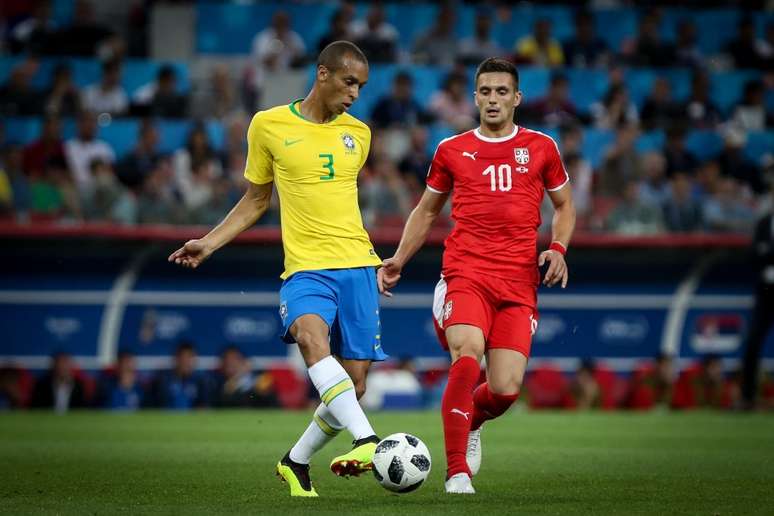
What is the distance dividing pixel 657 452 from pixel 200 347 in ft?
28.1

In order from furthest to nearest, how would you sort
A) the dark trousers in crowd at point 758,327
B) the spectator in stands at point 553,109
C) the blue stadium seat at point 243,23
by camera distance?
the blue stadium seat at point 243,23, the spectator in stands at point 553,109, the dark trousers in crowd at point 758,327

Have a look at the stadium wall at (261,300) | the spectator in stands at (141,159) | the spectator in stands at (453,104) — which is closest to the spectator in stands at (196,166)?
the spectator in stands at (141,159)

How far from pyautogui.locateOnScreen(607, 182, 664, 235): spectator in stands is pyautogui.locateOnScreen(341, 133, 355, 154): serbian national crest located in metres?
10.6

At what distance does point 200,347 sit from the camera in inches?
725

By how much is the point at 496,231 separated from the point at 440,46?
13.8 meters

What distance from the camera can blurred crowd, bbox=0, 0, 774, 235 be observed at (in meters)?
17.3

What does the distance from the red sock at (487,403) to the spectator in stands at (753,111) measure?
14329 mm

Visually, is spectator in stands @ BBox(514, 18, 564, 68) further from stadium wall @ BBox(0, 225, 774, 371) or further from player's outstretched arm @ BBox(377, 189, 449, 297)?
player's outstretched arm @ BBox(377, 189, 449, 297)

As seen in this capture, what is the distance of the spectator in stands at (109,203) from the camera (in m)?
17.1

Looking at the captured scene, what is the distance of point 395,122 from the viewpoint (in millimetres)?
19781

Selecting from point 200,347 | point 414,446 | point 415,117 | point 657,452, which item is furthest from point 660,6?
point 414,446

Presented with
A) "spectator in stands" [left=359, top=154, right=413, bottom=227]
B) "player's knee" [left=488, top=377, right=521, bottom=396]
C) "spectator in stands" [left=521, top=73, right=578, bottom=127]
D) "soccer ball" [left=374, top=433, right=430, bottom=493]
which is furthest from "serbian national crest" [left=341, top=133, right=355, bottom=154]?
"spectator in stands" [left=521, top=73, right=578, bottom=127]

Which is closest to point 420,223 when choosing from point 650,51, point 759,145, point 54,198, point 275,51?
point 54,198

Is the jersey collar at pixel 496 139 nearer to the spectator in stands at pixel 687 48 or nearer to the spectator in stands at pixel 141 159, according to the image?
the spectator in stands at pixel 141 159
